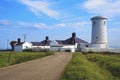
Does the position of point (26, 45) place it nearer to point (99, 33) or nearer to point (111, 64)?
point (99, 33)

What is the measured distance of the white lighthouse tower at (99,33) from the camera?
8200 cm

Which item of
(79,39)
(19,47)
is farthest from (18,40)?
(79,39)

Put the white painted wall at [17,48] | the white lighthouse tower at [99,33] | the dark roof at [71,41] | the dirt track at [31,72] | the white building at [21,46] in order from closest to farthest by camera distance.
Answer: the dirt track at [31,72] → the white lighthouse tower at [99,33] → the dark roof at [71,41] → the white painted wall at [17,48] → the white building at [21,46]

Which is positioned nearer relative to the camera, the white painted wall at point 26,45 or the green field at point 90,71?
the green field at point 90,71

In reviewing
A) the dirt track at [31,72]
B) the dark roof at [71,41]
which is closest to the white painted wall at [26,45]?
the dark roof at [71,41]

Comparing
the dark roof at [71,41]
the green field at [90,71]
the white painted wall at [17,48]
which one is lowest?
the green field at [90,71]

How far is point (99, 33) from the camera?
82375 mm

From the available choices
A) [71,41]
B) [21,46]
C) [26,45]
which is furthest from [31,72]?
[26,45]

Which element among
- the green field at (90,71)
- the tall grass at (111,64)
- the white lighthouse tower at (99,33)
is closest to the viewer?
the green field at (90,71)

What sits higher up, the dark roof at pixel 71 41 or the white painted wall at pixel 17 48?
the dark roof at pixel 71 41

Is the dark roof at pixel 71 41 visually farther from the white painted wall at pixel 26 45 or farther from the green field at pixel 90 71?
the green field at pixel 90 71

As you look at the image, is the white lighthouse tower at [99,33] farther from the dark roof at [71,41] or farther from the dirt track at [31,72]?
the dirt track at [31,72]

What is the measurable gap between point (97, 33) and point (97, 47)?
4.09 meters

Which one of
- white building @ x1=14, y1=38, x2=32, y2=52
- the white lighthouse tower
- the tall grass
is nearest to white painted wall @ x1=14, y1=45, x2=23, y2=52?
white building @ x1=14, y1=38, x2=32, y2=52
